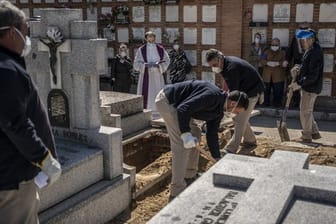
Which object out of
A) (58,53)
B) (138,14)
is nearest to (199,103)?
(58,53)

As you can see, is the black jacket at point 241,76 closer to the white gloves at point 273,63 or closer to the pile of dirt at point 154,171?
the pile of dirt at point 154,171

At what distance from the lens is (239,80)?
6039mm

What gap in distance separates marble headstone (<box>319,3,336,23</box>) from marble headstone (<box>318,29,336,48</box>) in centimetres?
20

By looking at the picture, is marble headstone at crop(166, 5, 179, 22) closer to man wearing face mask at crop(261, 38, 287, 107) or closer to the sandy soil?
man wearing face mask at crop(261, 38, 287, 107)

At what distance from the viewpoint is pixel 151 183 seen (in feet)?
17.2

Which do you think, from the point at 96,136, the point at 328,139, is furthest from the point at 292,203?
the point at 328,139

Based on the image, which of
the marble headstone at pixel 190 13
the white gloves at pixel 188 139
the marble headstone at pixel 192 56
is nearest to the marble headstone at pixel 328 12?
the marble headstone at pixel 190 13

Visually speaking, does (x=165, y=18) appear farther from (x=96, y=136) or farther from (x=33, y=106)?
(x=33, y=106)

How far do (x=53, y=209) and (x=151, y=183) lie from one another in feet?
4.98

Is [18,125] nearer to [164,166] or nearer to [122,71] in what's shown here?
[164,166]

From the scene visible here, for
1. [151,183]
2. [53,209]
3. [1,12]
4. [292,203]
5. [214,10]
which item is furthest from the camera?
[214,10]

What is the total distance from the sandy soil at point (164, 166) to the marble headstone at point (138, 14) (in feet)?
16.6

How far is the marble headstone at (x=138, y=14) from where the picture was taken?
10.9 meters

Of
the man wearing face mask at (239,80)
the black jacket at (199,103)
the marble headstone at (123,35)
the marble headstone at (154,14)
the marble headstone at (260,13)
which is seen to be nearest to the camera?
the black jacket at (199,103)
